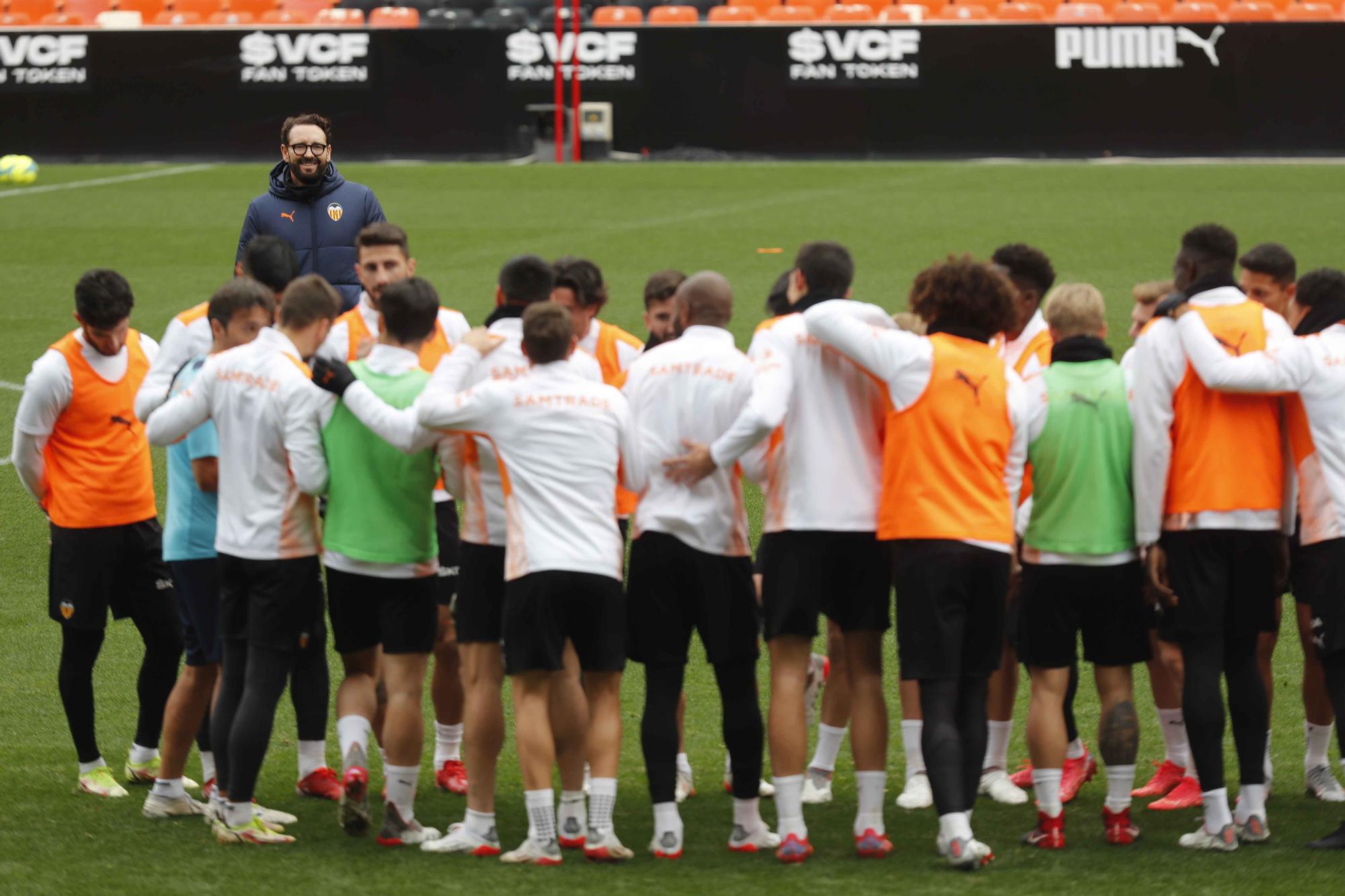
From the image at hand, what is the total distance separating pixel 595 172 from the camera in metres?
24.1

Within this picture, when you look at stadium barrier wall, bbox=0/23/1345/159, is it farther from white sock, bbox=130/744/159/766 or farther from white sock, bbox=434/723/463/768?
white sock, bbox=130/744/159/766

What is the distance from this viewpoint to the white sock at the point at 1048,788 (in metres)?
5.18

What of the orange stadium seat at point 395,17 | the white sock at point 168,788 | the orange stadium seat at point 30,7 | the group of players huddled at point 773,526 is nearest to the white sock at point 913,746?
the group of players huddled at point 773,526

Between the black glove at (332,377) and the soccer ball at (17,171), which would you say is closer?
the black glove at (332,377)

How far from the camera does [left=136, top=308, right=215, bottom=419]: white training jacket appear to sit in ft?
18.1

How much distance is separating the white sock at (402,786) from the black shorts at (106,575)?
1166 millimetres

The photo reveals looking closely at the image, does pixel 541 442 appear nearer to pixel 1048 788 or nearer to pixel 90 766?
pixel 1048 788

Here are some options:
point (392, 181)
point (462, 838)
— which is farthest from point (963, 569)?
point (392, 181)

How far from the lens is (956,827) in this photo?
4984mm

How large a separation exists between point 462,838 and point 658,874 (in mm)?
614

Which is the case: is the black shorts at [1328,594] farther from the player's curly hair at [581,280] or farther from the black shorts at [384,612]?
the black shorts at [384,612]

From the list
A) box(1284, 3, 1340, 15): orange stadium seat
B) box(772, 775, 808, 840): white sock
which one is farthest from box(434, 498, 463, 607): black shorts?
box(1284, 3, 1340, 15): orange stadium seat

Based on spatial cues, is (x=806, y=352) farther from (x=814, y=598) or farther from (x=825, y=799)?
(x=825, y=799)

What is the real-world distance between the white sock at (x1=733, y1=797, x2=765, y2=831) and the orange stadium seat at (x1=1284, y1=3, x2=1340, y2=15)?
21960mm
